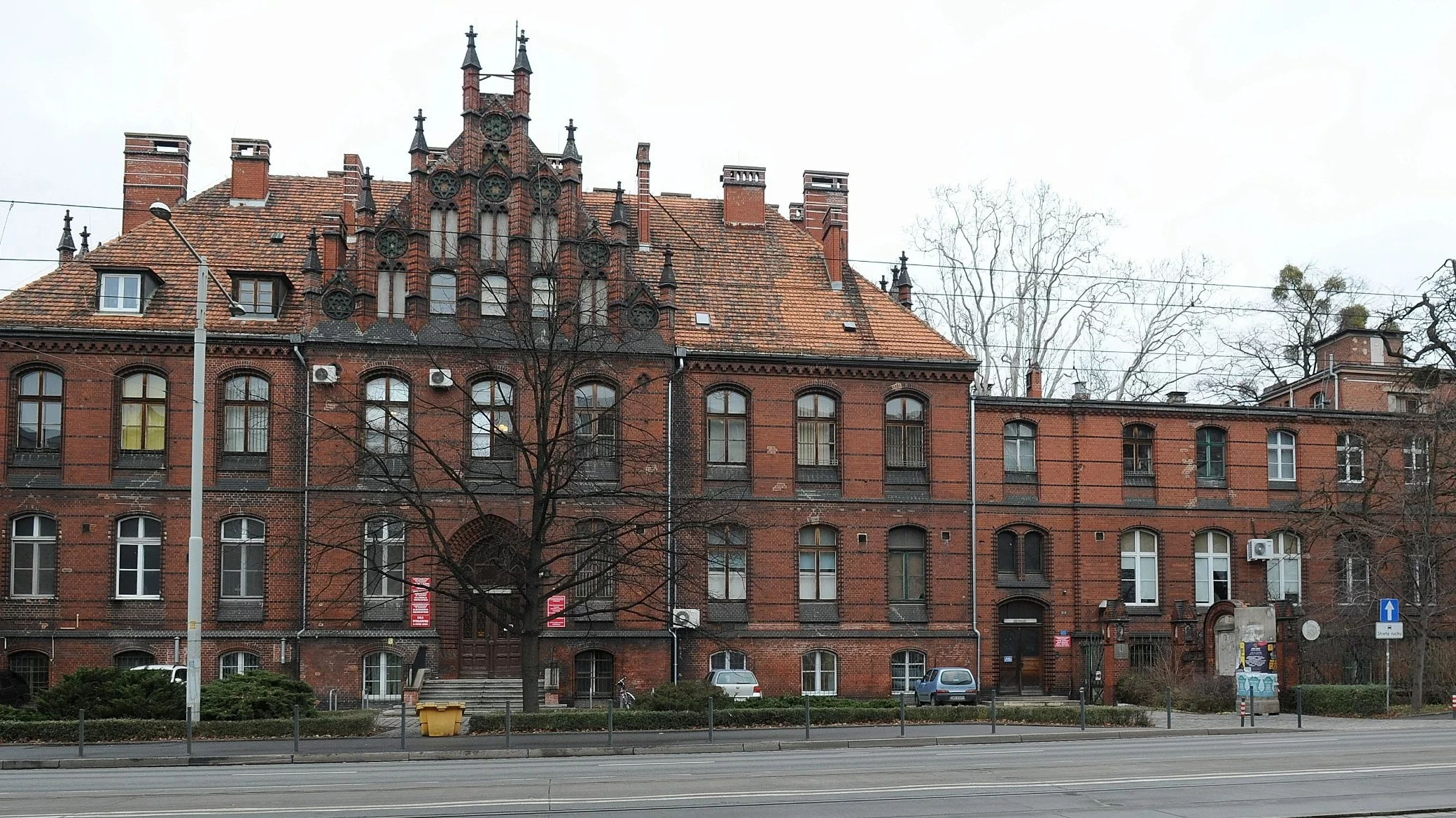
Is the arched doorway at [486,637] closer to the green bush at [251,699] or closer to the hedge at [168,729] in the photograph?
the green bush at [251,699]

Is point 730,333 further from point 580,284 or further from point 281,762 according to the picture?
point 281,762

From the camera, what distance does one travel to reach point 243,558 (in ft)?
125

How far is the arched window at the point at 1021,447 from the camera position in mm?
43094

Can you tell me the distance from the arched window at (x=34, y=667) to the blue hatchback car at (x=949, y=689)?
2291 centimetres

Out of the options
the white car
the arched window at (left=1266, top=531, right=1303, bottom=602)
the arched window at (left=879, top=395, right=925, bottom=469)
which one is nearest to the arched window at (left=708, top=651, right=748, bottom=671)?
the white car

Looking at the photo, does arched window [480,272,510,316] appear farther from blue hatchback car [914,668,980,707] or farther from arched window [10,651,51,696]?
blue hatchback car [914,668,980,707]

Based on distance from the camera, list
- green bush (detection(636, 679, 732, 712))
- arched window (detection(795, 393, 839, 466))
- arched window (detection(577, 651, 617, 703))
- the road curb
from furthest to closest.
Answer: arched window (detection(795, 393, 839, 466)), arched window (detection(577, 651, 617, 703)), green bush (detection(636, 679, 732, 712)), the road curb

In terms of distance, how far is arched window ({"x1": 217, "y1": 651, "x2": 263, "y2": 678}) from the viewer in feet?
123

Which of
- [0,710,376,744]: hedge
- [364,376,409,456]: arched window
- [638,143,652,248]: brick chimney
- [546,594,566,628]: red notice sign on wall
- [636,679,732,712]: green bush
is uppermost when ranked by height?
[638,143,652,248]: brick chimney

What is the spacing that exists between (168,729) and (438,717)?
17.7 feet

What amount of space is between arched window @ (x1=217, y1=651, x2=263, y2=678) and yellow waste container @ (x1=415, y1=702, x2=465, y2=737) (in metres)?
9.94

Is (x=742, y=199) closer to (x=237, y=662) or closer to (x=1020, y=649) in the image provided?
(x=1020, y=649)

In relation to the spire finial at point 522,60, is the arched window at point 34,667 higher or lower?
lower

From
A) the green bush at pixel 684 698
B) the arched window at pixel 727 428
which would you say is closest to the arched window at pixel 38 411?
the arched window at pixel 727 428
